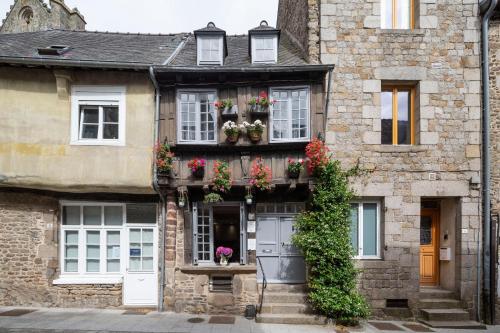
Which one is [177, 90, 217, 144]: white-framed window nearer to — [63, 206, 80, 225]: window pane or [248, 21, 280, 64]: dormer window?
[248, 21, 280, 64]: dormer window

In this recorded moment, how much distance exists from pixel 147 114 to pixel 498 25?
29.2 ft

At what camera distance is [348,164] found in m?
7.66

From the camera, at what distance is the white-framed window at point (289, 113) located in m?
7.61

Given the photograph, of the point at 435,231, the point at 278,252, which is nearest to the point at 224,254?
the point at 278,252

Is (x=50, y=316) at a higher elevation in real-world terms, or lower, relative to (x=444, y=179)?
lower

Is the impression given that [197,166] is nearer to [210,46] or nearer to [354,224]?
[210,46]

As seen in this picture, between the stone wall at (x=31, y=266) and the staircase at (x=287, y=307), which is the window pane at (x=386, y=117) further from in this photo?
the stone wall at (x=31, y=266)

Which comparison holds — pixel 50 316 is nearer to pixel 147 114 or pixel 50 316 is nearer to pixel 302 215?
pixel 147 114

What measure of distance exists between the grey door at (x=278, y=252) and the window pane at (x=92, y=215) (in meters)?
4.12

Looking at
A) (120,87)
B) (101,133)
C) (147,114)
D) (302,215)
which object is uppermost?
(120,87)

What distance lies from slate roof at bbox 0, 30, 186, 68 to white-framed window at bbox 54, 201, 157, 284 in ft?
11.4

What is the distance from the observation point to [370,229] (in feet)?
25.9

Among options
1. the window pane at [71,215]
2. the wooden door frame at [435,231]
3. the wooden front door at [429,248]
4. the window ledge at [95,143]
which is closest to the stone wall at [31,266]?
the window pane at [71,215]

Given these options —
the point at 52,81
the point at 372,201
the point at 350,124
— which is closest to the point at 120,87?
the point at 52,81
